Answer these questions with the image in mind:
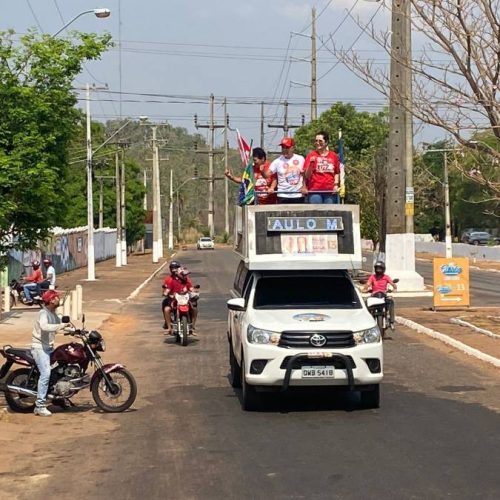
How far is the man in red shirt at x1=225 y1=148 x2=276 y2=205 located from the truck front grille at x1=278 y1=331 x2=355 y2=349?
9.45 ft

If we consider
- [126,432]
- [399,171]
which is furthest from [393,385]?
[399,171]

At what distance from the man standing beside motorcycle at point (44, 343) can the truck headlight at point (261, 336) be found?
2341 millimetres

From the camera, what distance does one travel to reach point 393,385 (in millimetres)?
14086

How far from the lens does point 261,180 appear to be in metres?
14.1

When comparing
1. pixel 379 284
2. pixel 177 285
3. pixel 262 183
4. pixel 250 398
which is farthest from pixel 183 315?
pixel 250 398

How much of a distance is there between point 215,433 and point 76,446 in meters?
1.49

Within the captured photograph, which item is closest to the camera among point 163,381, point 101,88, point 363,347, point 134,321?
point 363,347

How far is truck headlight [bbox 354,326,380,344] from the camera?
38.4 ft

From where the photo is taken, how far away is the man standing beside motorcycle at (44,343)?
12109 millimetres

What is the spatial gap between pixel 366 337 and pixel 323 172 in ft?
10.1

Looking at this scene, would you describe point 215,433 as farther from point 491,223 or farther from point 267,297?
point 491,223

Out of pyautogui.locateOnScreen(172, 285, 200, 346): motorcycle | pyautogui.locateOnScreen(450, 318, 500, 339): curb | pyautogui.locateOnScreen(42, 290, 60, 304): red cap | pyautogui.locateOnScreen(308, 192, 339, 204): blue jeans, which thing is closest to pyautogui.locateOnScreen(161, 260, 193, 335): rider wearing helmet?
pyautogui.locateOnScreen(172, 285, 200, 346): motorcycle

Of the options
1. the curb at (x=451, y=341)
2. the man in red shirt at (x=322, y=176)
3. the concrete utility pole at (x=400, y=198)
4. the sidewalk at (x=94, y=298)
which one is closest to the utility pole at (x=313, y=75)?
the sidewalk at (x=94, y=298)

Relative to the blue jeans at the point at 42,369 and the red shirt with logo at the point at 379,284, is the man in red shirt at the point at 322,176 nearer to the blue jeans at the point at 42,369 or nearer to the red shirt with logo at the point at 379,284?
the blue jeans at the point at 42,369
